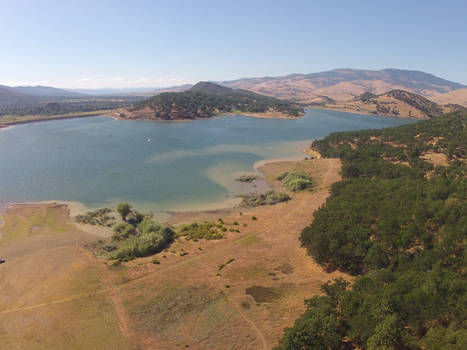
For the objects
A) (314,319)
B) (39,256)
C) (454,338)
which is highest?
(454,338)

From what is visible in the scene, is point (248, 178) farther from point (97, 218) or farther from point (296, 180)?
point (97, 218)

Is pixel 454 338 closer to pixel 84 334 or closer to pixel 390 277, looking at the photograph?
pixel 390 277

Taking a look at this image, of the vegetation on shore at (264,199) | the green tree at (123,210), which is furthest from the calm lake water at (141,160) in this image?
the green tree at (123,210)

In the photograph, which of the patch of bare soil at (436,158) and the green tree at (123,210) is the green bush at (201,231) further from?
the patch of bare soil at (436,158)

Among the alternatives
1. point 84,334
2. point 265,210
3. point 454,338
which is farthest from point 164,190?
point 454,338

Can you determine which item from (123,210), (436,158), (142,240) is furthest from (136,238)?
(436,158)

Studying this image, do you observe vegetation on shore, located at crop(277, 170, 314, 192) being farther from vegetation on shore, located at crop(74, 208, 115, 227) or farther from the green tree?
vegetation on shore, located at crop(74, 208, 115, 227)

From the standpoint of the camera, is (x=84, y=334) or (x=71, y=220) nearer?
(x=84, y=334)
